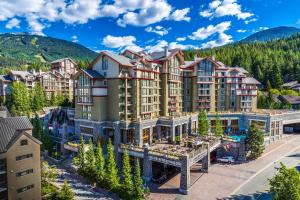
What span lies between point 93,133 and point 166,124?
16171mm

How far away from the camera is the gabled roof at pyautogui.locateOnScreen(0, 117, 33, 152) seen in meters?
27.3

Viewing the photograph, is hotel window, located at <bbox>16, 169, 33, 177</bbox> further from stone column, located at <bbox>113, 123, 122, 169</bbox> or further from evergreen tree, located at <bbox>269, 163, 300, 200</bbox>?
evergreen tree, located at <bbox>269, 163, 300, 200</bbox>

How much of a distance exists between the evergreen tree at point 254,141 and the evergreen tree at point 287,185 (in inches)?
801

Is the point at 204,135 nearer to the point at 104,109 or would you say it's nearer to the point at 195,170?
the point at 195,170

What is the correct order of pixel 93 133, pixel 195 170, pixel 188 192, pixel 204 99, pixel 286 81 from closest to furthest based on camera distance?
1. pixel 188 192
2. pixel 195 170
3. pixel 93 133
4. pixel 204 99
5. pixel 286 81

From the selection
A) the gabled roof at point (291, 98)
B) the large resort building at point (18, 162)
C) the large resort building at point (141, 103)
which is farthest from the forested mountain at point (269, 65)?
the large resort building at point (18, 162)

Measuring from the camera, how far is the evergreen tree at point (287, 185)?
2344 centimetres

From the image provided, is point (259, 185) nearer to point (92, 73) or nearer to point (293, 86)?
point (92, 73)

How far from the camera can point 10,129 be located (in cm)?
2912

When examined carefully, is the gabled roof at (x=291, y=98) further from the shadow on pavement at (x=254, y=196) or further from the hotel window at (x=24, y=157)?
the hotel window at (x=24, y=157)

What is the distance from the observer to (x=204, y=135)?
173 feet

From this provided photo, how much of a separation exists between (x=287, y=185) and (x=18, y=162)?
100 ft

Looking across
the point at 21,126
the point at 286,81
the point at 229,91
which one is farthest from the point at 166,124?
the point at 286,81

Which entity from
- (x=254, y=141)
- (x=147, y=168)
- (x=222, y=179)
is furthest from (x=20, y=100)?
(x=254, y=141)
